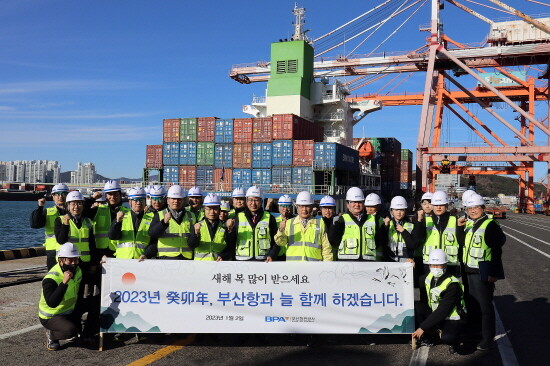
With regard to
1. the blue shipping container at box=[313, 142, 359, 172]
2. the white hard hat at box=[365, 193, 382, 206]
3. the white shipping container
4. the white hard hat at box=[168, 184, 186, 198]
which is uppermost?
the white shipping container

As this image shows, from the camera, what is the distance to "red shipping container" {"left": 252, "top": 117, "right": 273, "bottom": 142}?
39.5m

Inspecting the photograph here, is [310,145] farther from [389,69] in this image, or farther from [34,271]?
[34,271]

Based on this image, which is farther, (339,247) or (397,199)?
(397,199)

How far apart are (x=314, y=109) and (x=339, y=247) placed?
1689 inches

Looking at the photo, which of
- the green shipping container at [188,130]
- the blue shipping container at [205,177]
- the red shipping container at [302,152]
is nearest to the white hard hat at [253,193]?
the red shipping container at [302,152]

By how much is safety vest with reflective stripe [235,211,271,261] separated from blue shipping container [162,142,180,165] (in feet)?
119

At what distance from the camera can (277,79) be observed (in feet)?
156

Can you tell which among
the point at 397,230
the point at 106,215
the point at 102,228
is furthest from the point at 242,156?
the point at 397,230

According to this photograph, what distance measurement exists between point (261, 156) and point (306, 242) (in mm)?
32920

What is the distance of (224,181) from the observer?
40.2 metres

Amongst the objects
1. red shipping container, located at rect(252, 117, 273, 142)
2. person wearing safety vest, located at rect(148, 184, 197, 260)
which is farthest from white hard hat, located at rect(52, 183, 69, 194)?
red shipping container, located at rect(252, 117, 273, 142)

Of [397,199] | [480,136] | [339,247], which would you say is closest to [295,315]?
[339,247]

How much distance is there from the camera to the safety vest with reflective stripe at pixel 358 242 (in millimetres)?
6973

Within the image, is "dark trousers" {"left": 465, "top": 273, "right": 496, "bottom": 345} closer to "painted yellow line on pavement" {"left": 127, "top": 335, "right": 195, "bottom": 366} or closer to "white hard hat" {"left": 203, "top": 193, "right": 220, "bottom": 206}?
"white hard hat" {"left": 203, "top": 193, "right": 220, "bottom": 206}
